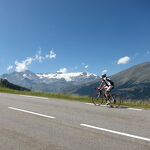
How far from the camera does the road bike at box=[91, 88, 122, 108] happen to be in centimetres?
1566

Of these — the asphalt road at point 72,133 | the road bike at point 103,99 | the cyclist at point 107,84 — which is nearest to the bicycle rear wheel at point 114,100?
the road bike at point 103,99

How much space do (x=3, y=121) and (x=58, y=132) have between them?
3.10m

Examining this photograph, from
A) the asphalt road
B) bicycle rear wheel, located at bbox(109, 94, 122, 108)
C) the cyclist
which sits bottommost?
the asphalt road

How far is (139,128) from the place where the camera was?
27.2 feet

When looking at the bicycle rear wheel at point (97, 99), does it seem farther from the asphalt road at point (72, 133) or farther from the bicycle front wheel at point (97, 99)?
the asphalt road at point (72, 133)

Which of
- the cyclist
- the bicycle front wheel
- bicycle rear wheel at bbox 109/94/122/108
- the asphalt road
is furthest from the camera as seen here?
the bicycle front wheel

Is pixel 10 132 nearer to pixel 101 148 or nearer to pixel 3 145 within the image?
pixel 3 145

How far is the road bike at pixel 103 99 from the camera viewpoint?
15665 mm

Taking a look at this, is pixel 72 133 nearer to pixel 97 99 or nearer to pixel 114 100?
pixel 114 100

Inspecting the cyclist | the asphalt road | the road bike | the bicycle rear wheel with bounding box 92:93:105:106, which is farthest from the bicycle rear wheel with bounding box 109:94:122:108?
the asphalt road

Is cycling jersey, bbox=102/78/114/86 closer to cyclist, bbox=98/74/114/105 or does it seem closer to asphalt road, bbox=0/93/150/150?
cyclist, bbox=98/74/114/105


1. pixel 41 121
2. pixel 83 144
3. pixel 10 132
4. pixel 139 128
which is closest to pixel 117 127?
pixel 139 128

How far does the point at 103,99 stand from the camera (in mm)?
16391

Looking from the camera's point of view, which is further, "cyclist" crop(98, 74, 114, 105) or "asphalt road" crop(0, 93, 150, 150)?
"cyclist" crop(98, 74, 114, 105)
